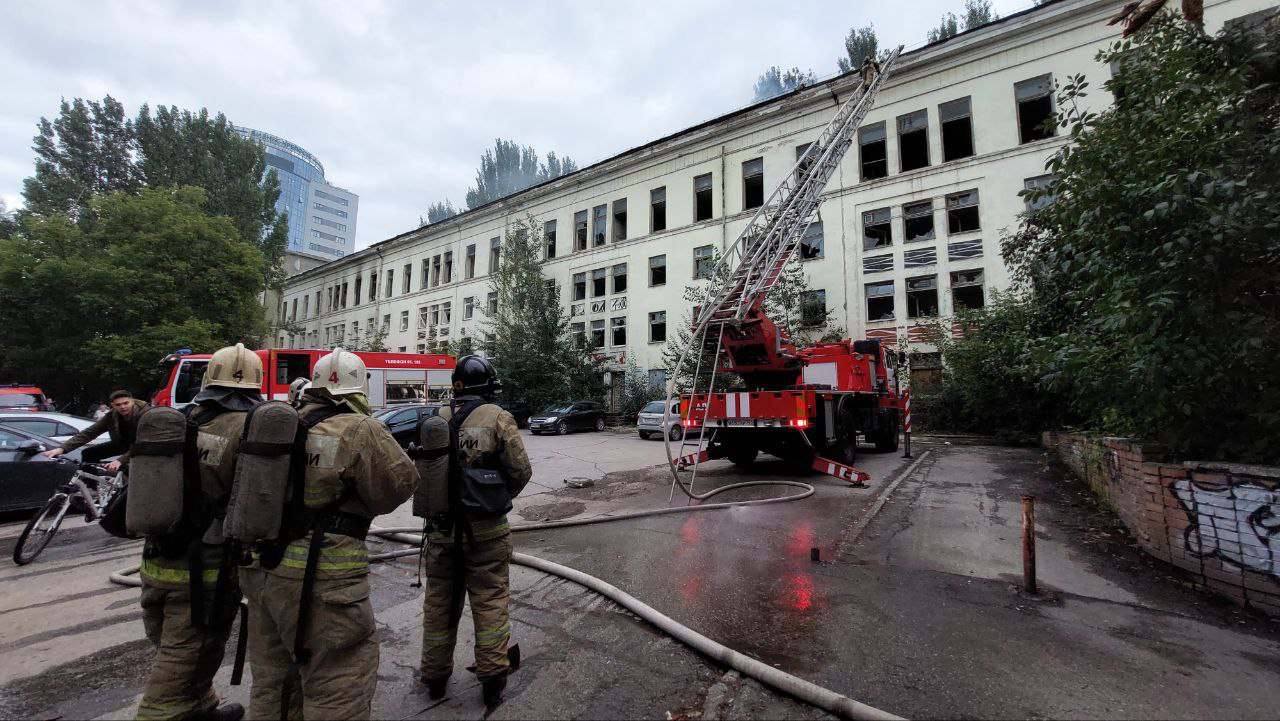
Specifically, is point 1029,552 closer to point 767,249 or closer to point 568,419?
point 767,249

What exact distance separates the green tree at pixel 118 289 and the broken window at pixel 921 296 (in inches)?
1086

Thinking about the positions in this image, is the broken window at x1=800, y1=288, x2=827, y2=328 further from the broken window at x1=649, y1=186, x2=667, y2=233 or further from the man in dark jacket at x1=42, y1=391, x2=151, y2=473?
the man in dark jacket at x1=42, y1=391, x2=151, y2=473

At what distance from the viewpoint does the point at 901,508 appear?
698 centimetres

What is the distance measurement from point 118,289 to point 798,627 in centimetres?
2747

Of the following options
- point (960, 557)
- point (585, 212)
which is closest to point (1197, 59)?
point (960, 557)

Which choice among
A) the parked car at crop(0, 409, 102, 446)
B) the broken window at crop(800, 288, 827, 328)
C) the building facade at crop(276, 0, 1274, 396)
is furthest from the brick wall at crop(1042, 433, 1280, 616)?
the broken window at crop(800, 288, 827, 328)

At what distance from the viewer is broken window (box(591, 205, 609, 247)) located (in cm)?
2947

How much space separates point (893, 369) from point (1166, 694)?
12.1 metres

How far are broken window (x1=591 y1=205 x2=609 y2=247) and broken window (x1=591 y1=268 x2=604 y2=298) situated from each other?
1.59m

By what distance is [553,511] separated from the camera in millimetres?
7332

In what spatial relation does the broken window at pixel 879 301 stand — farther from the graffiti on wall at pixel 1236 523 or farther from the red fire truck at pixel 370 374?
the graffiti on wall at pixel 1236 523

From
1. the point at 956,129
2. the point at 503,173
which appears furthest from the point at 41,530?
the point at 503,173

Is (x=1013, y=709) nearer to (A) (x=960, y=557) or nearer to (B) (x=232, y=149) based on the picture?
(A) (x=960, y=557)

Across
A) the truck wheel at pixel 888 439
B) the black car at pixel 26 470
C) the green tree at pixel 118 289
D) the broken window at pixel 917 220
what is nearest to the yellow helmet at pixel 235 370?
the black car at pixel 26 470
